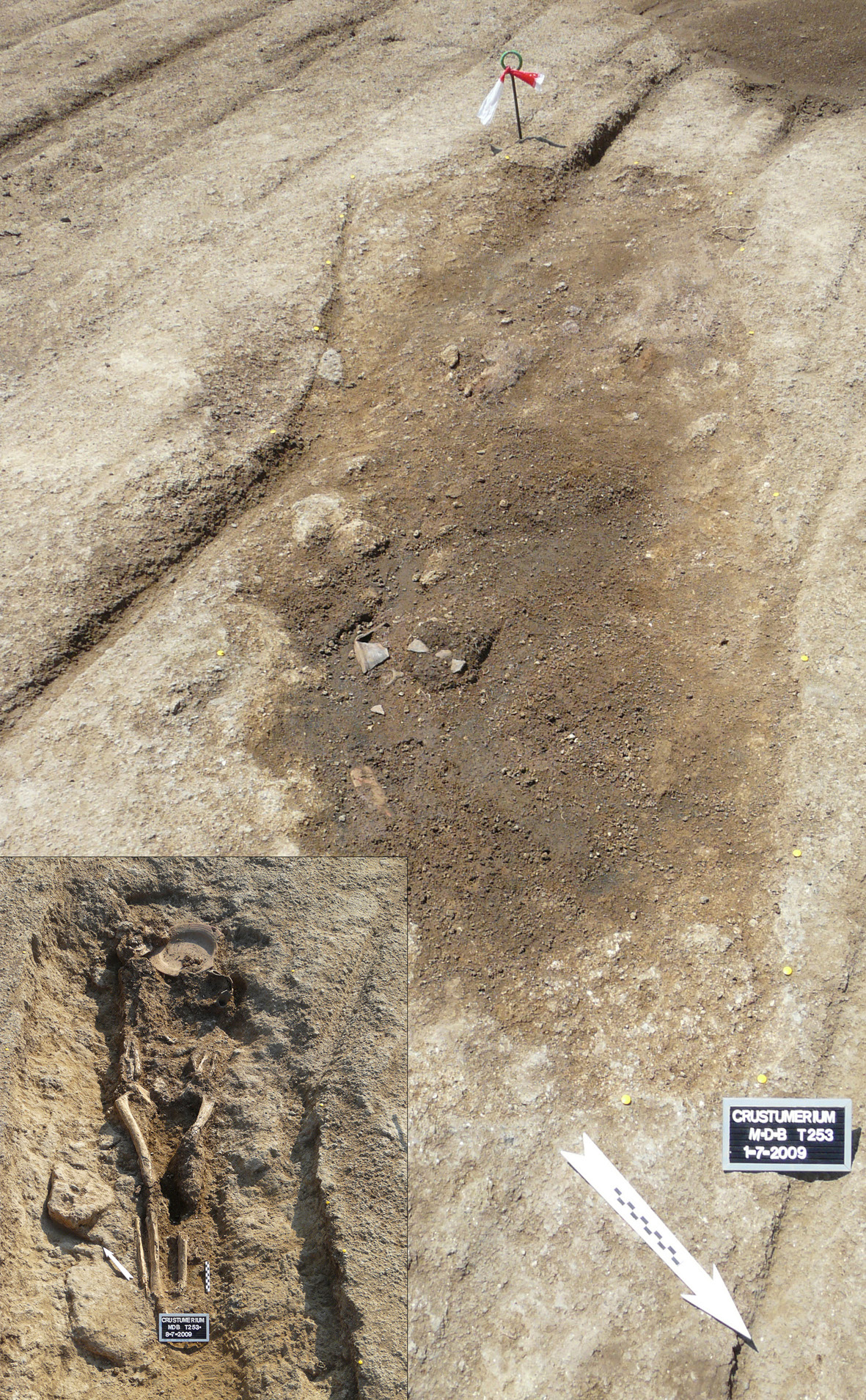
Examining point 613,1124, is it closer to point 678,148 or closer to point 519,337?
point 519,337

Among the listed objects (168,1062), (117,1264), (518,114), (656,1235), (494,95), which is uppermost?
(494,95)

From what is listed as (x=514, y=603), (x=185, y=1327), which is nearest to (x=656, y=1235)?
(x=185, y=1327)

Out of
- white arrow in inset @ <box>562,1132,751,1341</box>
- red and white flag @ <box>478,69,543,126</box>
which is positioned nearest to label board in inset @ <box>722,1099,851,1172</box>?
white arrow in inset @ <box>562,1132,751,1341</box>

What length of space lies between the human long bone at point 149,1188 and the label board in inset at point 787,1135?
1.99 metres

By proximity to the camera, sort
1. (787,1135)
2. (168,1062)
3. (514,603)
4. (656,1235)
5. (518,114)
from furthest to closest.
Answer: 1. (518,114)
2. (514,603)
3. (168,1062)
4. (787,1135)
5. (656,1235)

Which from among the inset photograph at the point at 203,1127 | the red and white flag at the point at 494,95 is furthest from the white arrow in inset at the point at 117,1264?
the red and white flag at the point at 494,95

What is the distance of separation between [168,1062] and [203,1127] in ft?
0.97

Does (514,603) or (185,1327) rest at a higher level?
(514,603)

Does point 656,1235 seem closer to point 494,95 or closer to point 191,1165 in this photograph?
point 191,1165

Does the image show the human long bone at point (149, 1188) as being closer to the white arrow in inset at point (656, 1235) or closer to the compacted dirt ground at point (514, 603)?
the compacted dirt ground at point (514, 603)

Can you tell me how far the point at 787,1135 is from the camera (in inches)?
126

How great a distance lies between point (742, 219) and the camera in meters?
6.36

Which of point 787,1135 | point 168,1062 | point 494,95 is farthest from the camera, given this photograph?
point 494,95

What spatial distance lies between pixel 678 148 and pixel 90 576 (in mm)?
5566
